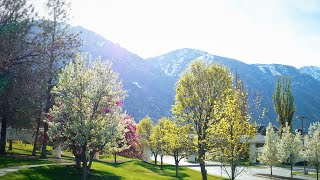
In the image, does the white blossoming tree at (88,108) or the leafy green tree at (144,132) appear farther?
the leafy green tree at (144,132)

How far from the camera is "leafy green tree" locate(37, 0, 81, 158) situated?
28.2m

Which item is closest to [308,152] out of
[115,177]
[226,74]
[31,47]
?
[226,74]

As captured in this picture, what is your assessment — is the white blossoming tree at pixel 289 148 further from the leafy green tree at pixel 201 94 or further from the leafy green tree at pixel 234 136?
the leafy green tree at pixel 234 136

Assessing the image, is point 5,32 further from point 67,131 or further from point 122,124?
point 122,124

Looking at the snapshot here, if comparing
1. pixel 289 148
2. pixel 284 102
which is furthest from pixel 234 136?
pixel 284 102

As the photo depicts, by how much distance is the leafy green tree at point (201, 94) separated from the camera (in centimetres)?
3262

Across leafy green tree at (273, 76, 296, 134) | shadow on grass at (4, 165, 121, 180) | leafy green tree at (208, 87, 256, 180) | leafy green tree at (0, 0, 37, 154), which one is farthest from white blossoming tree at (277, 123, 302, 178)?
leafy green tree at (0, 0, 37, 154)

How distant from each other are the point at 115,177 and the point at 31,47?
51.5ft

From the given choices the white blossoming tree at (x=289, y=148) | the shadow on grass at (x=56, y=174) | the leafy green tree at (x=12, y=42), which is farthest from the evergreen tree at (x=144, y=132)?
the leafy green tree at (x=12, y=42)

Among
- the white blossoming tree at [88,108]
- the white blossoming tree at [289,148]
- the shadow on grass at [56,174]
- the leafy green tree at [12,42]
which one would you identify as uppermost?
the leafy green tree at [12,42]

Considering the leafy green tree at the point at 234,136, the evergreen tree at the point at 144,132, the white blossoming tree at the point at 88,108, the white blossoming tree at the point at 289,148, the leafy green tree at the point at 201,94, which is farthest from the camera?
the evergreen tree at the point at 144,132

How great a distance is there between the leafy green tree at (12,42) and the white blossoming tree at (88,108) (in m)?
3.49

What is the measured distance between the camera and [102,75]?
25.7m

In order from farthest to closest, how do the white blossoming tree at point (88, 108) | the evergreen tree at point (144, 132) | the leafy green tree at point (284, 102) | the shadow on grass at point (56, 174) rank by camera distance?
the leafy green tree at point (284, 102) → the evergreen tree at point (144, 132) → the shadow on grass at point (56, 174) → the white blossoming tree at point (88, 108)
